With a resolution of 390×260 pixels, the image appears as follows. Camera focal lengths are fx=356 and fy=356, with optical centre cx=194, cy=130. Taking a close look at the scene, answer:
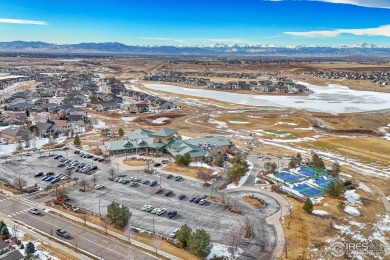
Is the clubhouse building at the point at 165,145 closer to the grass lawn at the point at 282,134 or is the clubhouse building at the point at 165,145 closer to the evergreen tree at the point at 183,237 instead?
the grass lawn at the point at 282,134

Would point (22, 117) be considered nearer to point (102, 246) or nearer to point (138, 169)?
point (138, 169)

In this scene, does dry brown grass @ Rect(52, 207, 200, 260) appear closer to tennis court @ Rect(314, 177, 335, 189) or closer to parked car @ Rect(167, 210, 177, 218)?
parked car @ Rect(167, 210, 177, 218)

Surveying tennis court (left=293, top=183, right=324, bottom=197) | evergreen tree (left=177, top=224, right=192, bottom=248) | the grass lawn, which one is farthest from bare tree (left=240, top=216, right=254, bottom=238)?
the grass lawn

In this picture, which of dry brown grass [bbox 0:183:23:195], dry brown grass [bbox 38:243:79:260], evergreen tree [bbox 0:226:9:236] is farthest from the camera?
dry brown grass [bbox 0:183:23:195]

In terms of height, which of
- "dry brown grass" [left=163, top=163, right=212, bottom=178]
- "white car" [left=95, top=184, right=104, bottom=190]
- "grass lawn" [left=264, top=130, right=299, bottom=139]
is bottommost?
"grass lawn" [left=264, top=130, right=299, bottom=139]

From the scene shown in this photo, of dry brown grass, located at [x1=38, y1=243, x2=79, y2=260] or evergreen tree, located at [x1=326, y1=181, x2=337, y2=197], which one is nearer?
dry brown grass, located at [x1=38, y1=243, x2=79, y2=260]

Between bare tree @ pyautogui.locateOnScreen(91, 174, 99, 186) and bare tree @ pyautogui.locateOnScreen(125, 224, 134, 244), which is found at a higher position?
bare tree @ pyautogui.locateOnScreen(125, 224, 134, 244)

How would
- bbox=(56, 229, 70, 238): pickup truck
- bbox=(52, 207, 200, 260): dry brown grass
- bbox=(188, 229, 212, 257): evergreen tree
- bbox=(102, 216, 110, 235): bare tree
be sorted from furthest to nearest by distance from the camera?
bbox=(102, 216, 110, 235): bare tree
bbox=(56, 229, 70, 238): pickup truck
bbox=(52, 207, 200, 260): dry brown grass
bbox=(188, 229, 212, 257): evergreen tree
